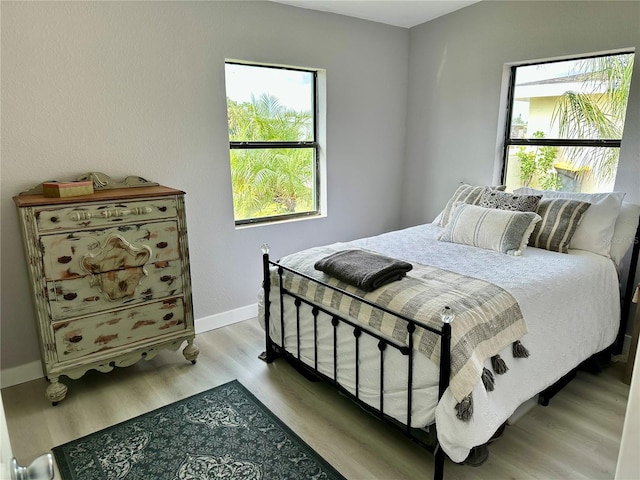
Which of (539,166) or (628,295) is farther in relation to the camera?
(539,166)

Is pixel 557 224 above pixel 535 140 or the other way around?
the other way around

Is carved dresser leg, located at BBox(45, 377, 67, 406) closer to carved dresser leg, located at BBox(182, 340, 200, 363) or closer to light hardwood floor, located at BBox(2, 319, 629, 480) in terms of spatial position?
light hardwood floor, located at BBox(2, 319, 629, 480)

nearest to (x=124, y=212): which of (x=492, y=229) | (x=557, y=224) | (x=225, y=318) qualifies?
(x=225, y=318)

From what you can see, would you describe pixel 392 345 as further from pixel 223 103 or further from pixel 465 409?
pixel 223 103

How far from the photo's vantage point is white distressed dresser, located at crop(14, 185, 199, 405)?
86.0 inches

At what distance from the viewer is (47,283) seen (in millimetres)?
2193

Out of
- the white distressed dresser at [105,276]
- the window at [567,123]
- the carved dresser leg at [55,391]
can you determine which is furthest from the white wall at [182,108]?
the window at [567,123]

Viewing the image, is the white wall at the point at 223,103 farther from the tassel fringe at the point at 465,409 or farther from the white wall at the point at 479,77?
the tassel fringe at the point at 465,409

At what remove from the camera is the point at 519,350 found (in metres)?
1.89

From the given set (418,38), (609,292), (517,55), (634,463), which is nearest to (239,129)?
(418,38)

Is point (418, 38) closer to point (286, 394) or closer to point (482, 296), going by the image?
point (482, 296)

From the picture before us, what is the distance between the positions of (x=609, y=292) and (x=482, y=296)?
43.8 inches

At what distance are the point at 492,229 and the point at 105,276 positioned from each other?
7.42ft

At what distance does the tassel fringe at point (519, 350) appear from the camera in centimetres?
188
